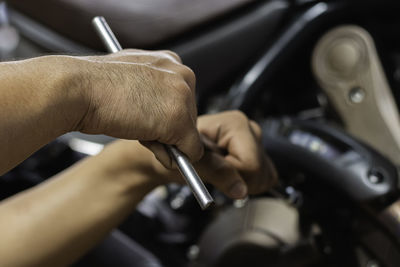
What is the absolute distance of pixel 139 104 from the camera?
0.47m

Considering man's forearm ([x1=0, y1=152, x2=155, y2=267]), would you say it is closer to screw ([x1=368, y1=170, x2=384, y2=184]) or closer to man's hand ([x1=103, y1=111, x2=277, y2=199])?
man's hand ([x1=103, y1=111, x2=277, y2=199])

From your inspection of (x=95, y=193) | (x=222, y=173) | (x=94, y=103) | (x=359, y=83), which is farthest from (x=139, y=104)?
(x=359, y=83)

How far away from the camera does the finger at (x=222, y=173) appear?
58 centimetres

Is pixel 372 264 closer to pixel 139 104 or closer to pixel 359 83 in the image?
pixel 359 83

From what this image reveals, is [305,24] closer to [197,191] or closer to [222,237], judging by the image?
[222,237]

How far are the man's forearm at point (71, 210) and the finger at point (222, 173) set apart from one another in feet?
0.45

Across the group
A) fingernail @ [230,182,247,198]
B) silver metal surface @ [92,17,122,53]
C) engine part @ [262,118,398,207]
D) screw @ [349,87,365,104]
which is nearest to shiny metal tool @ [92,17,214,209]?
silver metal surface @ [92,17,122,53]

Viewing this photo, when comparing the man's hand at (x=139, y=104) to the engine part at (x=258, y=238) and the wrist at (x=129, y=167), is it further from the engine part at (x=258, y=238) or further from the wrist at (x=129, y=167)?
the engine part at (x=258, y=238)

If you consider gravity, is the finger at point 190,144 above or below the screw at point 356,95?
above

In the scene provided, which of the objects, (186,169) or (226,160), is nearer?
(186,169)

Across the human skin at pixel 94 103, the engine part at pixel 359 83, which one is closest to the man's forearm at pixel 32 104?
the human skin at pixel 94 103

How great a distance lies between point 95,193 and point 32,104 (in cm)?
30

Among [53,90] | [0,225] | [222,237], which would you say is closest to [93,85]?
[53,90]

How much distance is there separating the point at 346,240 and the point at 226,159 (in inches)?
9.9
